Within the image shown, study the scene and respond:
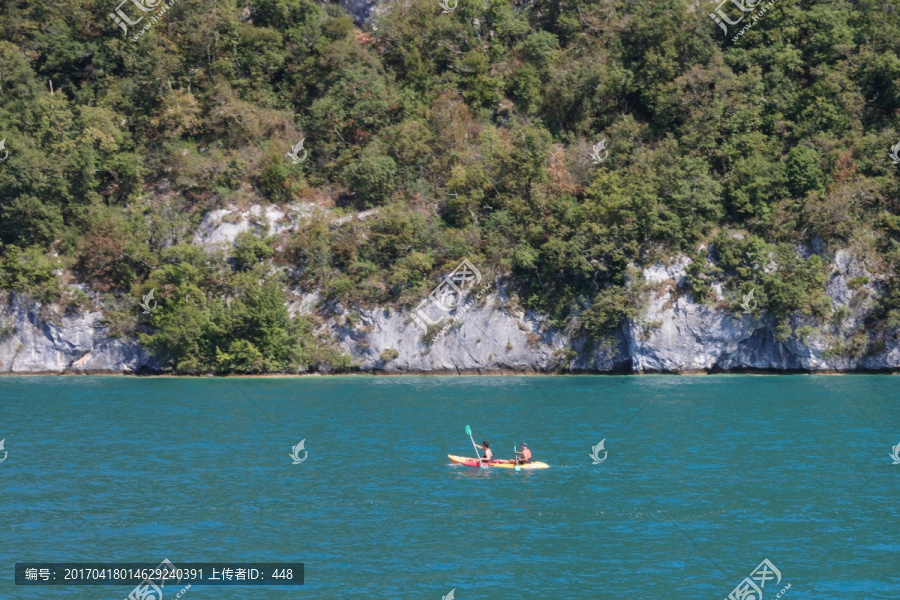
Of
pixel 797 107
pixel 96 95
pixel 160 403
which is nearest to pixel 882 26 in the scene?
pixel 797 107

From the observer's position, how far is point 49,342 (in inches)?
2280

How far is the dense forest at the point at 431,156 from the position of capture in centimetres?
5506

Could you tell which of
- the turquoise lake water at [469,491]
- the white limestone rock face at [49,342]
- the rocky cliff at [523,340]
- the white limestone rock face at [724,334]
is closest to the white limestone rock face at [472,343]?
the rocky cliff at [523,340]

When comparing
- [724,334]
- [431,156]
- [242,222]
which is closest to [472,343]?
[431,156]

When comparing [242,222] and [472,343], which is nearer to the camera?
[472,343]

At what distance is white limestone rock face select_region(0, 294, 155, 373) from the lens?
57.8 meters

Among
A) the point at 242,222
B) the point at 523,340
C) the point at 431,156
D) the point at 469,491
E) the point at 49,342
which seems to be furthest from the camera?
the point at 431,156

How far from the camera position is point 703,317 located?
176ft

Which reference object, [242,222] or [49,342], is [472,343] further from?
[49,342]

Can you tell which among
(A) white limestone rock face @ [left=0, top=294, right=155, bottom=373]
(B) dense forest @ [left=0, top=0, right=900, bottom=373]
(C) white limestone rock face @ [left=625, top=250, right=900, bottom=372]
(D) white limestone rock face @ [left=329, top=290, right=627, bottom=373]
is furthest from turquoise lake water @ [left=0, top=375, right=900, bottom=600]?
(A) white limestone rock face @ [left=0, top=294, right=155, bottom=373]

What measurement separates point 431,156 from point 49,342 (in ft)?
87.3

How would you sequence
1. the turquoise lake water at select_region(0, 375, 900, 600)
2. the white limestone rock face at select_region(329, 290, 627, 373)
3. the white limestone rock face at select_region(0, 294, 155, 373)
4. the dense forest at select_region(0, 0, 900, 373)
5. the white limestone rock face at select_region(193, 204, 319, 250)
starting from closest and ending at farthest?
the turquoise lake water at select_region(0, 375, 900, 600)
the dense forest at select_region(0, 0, 900, 373)
the white limestone rock face at select_region(329, 290, 627, 373)
the white limestone rock face at select_region(0, 294, 155, 373)
the white limestone rock face at select_region(193, 204, 319, 250)

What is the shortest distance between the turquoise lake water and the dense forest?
1011 centimetres

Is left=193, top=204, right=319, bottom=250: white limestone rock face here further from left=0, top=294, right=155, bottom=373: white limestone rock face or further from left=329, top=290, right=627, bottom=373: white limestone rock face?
left=0, top=294, right=155, bottom=373: white limestone rock face
